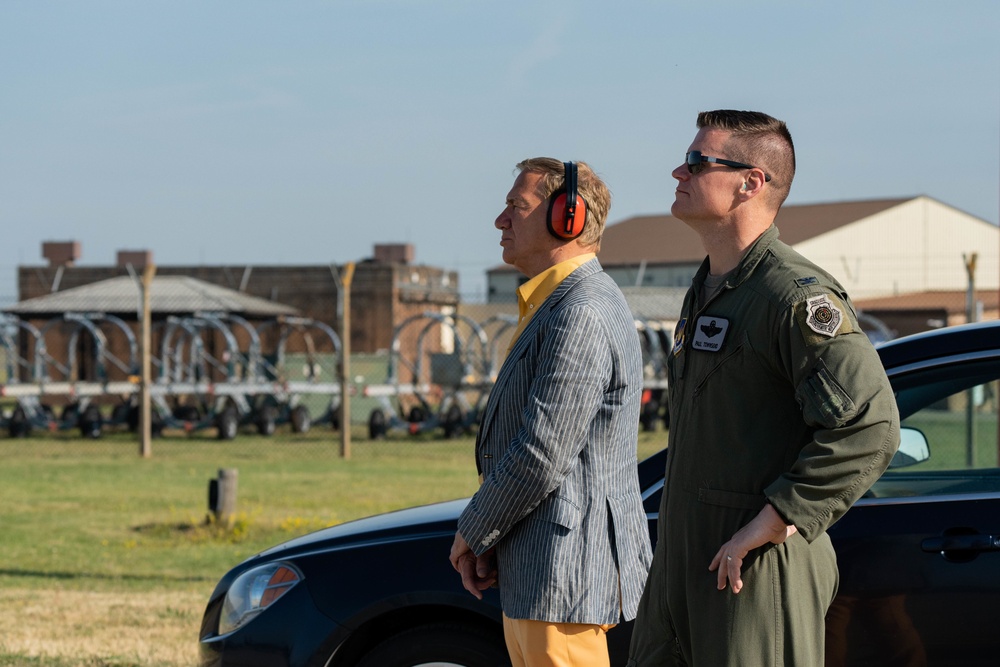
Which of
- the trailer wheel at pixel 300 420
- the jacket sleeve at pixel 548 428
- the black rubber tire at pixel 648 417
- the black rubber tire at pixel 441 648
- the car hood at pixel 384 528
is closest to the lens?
the jacket sleeve at pixel 548 428

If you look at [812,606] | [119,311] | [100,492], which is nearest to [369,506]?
[100,492]

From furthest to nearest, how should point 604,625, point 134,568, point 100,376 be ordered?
point 100,376, point 134,568, point 604,625

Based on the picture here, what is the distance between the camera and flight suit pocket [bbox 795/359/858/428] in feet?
7.55

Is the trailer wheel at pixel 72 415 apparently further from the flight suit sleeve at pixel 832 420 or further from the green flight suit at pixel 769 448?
A: the flight suit sleeve at pixel 832 420

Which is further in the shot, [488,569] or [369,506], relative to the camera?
[369,506]

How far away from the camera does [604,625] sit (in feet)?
10.0

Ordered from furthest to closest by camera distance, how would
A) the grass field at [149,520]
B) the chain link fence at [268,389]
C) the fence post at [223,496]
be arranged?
1. the chain link fence at [268,389]
2. the fence post at [223,496]
3. the grass field at [149,520]

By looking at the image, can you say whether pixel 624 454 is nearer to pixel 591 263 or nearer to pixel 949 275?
pixel 591 263

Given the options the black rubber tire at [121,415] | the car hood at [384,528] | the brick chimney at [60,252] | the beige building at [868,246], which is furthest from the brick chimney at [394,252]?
the car hood at [384,528]

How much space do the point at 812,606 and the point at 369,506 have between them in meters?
10.1

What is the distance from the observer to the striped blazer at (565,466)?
9.59 feet

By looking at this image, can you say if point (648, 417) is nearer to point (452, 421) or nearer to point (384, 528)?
point (452, 421)

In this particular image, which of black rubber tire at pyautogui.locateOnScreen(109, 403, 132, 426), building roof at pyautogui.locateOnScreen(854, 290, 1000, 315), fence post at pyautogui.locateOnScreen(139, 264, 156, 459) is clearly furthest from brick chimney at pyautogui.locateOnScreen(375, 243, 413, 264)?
fence post at pyautogui.locateOnScreen(139, 264, 156, 459)

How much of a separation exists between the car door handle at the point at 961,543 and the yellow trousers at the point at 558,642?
1.03 metres
